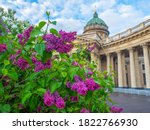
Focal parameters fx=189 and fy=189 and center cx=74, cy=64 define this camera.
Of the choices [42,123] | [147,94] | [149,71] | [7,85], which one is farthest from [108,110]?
[149,71]

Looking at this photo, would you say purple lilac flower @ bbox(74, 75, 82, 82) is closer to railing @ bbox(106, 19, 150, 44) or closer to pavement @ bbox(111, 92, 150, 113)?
pavement @ bbox(111, 92, 150, 113)

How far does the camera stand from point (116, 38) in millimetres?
40531

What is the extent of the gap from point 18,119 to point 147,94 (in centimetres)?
3028

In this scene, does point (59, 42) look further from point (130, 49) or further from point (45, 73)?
point (130, 49)

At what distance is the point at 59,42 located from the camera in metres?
1.87

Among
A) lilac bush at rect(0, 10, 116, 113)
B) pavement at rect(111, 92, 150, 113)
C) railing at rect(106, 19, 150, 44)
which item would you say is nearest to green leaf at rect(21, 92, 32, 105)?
lilac bush at rect(0, 10, 116, 113)

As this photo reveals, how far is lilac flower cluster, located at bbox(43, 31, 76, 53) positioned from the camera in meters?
1.84

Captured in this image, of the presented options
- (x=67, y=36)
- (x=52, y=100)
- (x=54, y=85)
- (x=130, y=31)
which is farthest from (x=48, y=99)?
(x=130, y=31)

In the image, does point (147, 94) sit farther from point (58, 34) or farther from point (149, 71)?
point (58, 34)

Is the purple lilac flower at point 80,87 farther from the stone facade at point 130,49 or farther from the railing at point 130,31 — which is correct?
the railing at point 130,31

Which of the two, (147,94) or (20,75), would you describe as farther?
(147,94)

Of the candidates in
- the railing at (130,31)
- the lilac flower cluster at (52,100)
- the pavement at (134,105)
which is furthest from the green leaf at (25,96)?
the railing at (130,31)

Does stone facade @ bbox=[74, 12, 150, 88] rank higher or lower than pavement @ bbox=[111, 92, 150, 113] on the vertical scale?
higher

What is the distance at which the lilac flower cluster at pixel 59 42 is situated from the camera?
72.3 inches
